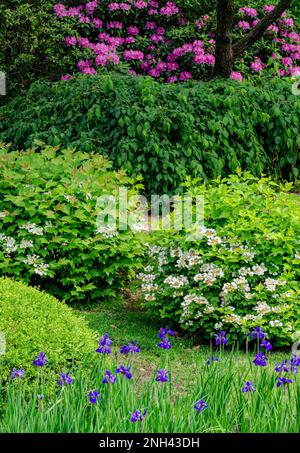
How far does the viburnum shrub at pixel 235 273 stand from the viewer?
5.31m

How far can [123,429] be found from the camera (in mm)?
3123

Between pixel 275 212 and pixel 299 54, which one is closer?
pixel 275 212

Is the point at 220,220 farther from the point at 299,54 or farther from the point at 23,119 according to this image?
the point at 299,54

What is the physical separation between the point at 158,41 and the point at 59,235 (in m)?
7.07

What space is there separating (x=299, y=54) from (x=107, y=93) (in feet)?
16.9

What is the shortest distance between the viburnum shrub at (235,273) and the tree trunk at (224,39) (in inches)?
204

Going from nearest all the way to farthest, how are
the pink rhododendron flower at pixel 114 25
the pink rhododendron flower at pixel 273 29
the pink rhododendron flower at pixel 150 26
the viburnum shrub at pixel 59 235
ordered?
1. the viburnum shrub at pixel 59 235
2. the pink rhododendron flower at pixel 114 25
3. the pink rhododendron flower at pixel 150 26
4. the pink rhododendron flower at pixel 273 29

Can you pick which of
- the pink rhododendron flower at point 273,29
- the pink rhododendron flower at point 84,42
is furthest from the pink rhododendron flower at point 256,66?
the pink rhododendron flower at point 84,42

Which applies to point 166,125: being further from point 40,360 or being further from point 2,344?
point 40,360

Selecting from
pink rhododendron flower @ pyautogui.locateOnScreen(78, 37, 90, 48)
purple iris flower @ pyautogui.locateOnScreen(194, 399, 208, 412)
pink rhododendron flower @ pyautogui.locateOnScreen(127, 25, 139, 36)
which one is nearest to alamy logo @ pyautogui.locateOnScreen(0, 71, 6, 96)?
pink rhododendron flower @ pyautogui.locateOnScreen(78, 37, 90, 48)

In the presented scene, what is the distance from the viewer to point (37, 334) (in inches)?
157

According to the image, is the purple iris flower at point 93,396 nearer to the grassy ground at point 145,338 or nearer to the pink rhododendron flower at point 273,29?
the grassy ground at point 145,338

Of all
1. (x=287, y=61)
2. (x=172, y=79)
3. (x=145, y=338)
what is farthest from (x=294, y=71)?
(x=145, y=338)

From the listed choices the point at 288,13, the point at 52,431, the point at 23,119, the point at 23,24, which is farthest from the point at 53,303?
the point at 288,13
